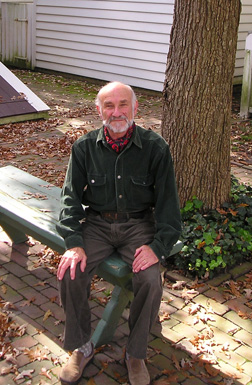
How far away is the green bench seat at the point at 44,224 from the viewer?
3377 mm

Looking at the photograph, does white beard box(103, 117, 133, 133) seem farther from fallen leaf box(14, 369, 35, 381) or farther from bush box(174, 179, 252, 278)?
fallen leaf box(14, 369, 35, 381)

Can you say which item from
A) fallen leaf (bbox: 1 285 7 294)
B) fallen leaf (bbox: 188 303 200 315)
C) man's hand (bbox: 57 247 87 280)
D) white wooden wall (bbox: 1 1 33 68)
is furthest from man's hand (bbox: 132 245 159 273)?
white wooden wall (bbox: 1 1 33 68)

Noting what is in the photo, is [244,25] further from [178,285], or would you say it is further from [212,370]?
[212,370]

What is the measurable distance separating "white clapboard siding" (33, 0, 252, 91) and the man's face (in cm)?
866

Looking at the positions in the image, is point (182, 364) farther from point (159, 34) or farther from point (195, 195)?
point (159, 34)

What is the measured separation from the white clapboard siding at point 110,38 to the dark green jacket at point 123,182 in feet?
28.5

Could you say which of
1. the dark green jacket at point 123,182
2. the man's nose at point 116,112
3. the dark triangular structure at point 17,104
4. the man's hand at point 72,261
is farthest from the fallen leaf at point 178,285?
the dark triangular structure at point 17,104

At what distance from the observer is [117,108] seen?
3.35 m

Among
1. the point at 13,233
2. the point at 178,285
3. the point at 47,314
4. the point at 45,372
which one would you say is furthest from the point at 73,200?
the point at 13,233

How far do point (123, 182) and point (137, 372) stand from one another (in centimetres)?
115

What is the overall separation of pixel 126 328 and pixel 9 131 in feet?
19.0

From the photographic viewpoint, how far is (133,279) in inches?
125

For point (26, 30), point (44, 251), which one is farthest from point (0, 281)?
point (26, 30)

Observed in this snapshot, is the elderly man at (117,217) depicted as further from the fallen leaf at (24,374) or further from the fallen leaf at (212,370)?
the fallen leaf at (212,370)
